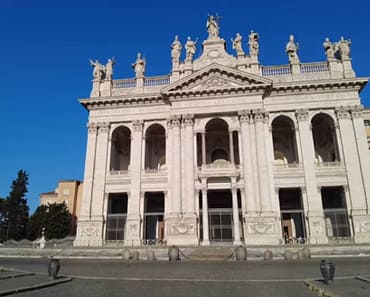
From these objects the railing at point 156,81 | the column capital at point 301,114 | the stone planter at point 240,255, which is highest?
the railing at point 156,81

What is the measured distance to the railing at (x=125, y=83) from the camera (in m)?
34.5

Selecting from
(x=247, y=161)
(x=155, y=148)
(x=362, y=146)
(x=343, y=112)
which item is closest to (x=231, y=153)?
(x=247, y=161)

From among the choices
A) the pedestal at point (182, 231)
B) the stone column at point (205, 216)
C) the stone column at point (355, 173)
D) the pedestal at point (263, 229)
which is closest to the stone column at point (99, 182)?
the pedestal at point (182, 231)

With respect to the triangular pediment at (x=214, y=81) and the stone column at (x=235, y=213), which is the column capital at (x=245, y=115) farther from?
the stone column at (x=235, y=213)

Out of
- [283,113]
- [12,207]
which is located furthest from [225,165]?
[12,207]

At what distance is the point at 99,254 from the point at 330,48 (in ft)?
96.1

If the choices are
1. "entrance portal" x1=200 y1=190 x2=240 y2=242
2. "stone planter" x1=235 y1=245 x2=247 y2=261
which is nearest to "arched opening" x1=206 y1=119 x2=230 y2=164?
"entrance portal" x1=200 y1=190 x2=240 y2=242

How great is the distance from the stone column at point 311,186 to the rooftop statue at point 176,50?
1393 cm

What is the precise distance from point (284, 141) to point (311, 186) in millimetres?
6995

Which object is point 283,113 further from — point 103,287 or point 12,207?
point 12,207

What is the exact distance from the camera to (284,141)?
111 ft

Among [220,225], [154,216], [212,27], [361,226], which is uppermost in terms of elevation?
[212,27]

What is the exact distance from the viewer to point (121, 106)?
3328 centimetres

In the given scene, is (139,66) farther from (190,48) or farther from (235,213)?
(235,213)
